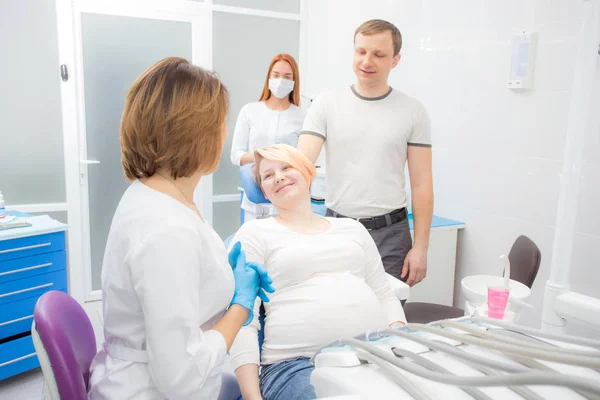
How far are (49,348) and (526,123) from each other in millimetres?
2106

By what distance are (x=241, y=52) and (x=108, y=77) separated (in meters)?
1.03

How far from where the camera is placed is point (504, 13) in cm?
227

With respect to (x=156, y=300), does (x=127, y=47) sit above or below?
above

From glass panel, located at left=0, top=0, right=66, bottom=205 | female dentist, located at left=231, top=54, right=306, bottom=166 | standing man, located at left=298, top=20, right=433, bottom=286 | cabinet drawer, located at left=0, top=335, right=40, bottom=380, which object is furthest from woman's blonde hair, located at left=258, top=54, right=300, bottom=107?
cabinet drawer, located at left=0, top=335, right=40, bottom=380

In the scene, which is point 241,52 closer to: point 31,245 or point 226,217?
point 226,217

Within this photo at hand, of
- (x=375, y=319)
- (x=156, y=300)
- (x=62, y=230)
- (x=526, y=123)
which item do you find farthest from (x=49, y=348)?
(x=526, y=123)

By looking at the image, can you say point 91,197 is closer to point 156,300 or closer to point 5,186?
point 5,186

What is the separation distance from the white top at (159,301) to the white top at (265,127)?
2027mm

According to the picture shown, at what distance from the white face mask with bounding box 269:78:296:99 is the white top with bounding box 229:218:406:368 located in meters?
1.54

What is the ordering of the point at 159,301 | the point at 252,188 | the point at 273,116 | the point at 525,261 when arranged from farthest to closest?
the point at 273,116 < the point at 252,188 < the point at 525,261 < the point at 159,301

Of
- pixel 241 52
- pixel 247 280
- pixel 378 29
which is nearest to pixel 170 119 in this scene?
pixel 247 280

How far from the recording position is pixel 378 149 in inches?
72.8

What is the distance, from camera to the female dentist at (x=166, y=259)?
0.86m

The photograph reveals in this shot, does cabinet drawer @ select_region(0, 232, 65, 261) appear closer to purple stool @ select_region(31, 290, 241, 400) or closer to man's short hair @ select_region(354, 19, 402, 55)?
purple stool @ select_region(31, 290, 241, 400)
